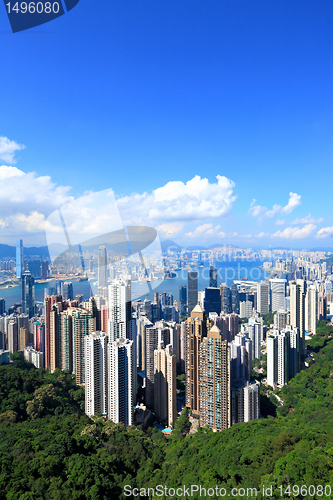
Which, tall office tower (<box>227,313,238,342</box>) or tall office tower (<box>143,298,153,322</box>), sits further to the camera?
tall office tower (<box>143,298,153,322</box>)

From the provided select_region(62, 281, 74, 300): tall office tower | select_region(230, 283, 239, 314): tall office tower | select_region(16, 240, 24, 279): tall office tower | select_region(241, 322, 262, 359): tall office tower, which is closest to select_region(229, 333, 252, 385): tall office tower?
select_region(241, 322, 262, 359): tall office tower

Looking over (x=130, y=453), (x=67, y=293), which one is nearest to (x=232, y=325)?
(x=67, y=293)

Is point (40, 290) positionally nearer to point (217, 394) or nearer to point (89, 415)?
point (89, 415)

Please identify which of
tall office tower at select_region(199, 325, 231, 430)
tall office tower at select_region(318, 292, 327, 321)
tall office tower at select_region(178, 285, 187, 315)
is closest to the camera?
tall office tower at select_region(199, 325, 231, 430)

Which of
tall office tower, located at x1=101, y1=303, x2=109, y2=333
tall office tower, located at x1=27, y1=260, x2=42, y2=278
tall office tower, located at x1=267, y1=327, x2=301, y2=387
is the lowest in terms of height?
tall office tower, located at x1=267, y1=327, x2=301, y2=387

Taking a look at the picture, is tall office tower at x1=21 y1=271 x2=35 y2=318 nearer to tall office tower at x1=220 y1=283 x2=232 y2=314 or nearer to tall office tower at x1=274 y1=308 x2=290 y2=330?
tall office tower at x1=220 y1=283 x2=232 y2=314

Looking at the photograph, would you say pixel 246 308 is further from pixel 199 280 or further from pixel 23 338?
pixel 23 338

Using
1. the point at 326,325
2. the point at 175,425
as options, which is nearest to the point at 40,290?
the point at 175,425
